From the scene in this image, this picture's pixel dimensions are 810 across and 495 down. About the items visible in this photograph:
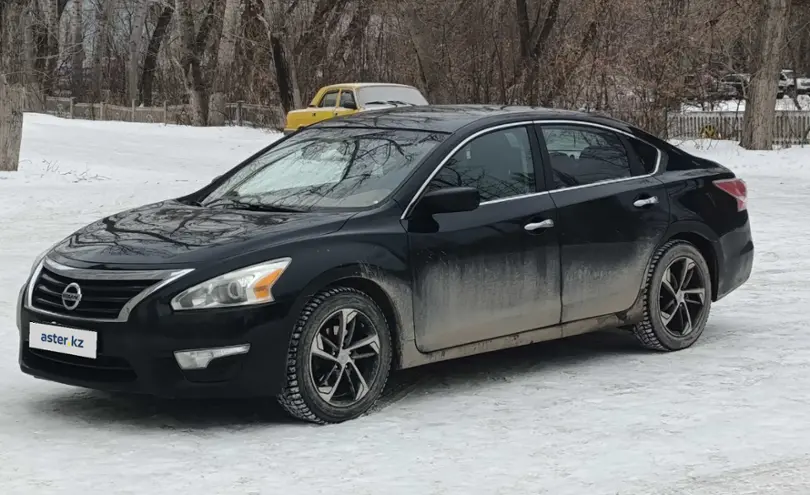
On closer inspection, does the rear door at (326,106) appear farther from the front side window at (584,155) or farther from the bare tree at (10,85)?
the front side window at (584,155)

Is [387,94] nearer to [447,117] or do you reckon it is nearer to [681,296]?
[681,296]

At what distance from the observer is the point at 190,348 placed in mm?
5914

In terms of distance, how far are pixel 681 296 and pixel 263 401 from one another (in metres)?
2.86

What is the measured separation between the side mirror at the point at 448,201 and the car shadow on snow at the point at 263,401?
3.42 feet

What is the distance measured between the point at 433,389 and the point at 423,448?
1.32 meters

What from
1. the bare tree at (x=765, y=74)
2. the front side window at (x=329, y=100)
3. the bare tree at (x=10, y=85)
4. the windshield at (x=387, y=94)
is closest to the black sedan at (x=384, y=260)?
the bare tree at (x=10, y=85)

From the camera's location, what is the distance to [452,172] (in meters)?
7.05

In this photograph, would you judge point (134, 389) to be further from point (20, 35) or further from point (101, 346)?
point (20, 35)

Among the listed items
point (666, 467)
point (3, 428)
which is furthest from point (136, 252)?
point (666, 467)

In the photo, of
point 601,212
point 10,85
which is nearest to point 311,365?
point 601,212

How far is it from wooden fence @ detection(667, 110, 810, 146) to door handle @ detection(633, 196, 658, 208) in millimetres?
24518

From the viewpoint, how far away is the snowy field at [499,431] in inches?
211

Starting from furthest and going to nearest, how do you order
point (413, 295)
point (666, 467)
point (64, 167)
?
point (64, 167) < point (413, 295) < point (666, 467)

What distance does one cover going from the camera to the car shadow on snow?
6418 mm
